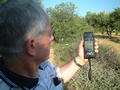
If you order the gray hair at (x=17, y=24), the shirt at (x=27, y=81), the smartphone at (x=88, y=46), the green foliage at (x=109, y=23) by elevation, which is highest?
the green foliage at (x=109, y=23)

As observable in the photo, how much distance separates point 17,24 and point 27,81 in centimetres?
42

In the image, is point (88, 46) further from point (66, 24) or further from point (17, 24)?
point (66, 24)

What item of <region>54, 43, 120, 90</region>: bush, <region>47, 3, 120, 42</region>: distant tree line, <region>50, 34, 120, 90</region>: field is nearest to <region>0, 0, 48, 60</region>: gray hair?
<region>54, 43, 120, 90</region>: bush

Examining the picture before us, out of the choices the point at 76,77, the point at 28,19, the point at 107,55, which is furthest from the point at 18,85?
the point at 107,55

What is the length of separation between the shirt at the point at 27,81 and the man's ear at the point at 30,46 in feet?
0.62

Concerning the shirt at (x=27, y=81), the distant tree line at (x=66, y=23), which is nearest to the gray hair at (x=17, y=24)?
the shirt at (x=27, y=81)

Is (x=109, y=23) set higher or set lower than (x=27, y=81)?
higher

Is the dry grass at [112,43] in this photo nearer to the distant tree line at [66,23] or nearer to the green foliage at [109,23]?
the distant tree line at [66,23]

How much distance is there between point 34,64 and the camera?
975mm

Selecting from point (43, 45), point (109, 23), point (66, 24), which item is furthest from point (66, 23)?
point (109, 23)

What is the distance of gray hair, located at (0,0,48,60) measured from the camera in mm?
767

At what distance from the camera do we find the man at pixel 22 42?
77 cm

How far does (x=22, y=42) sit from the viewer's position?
0.83 m

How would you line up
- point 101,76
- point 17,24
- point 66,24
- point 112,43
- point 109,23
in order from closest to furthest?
1. point 17,24
2. point 101,76
3. point 66,24
4. point 112,43
5. point 109,23
